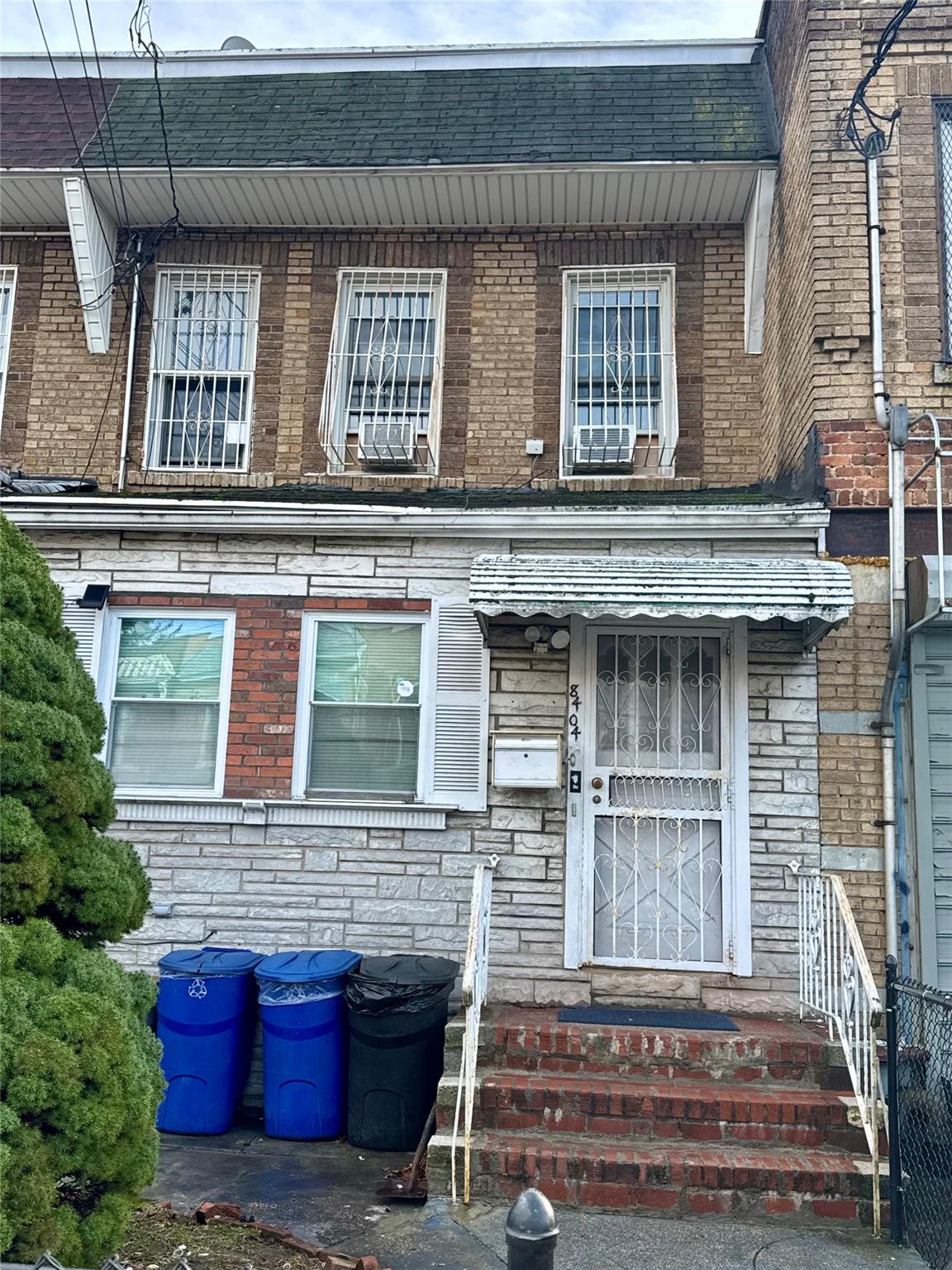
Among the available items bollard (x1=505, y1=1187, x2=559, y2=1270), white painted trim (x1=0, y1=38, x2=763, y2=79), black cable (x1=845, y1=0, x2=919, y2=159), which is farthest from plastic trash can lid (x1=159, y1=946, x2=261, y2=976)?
white painted trim (x1=0, y1=38, x2=763, y2=79)

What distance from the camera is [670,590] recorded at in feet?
19.9

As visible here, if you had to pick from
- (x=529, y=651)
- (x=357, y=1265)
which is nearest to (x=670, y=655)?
(x=529, y=651)

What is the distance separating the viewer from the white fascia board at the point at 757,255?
769 centimetres

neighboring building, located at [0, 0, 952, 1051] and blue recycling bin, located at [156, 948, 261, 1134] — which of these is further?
neighboring building, located at [0, 0, 952, 1051]

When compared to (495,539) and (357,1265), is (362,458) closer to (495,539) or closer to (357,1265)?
(495,539)

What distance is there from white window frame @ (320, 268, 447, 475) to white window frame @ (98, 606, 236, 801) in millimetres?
1619

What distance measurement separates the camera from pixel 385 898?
22.1 feet

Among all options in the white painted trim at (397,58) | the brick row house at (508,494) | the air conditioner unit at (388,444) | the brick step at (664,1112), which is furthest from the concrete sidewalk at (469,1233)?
the white painted trim at (397,58)

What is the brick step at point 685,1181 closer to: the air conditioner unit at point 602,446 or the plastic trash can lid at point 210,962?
the plastic trash can lid at point 210,962

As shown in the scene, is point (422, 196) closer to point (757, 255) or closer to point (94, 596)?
point (757, 255)

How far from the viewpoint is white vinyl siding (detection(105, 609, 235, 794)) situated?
23.5 feet

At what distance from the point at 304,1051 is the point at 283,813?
1509 mm

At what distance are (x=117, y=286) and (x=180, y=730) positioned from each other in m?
3.72

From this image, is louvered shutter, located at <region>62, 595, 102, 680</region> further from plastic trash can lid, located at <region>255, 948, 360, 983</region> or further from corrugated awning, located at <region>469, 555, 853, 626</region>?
corrugated awning, located at <region>469, 555, 853, 626</region>
